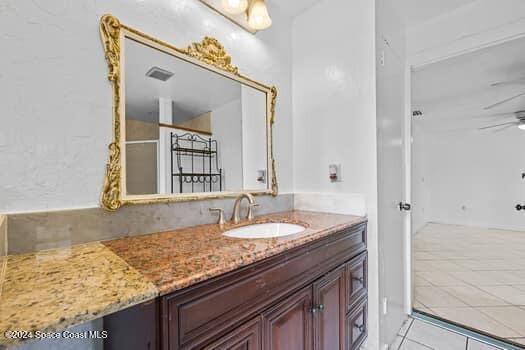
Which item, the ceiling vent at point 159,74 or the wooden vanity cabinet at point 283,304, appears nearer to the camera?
the wooden vanity cabinet at point 283,304

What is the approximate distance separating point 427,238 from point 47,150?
220 inches

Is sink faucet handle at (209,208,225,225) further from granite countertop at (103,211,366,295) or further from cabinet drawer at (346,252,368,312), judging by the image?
cabinet drawer at (346,252,368,312)

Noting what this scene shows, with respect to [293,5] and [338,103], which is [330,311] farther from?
[293,5]

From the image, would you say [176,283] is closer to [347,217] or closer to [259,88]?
[347,217]

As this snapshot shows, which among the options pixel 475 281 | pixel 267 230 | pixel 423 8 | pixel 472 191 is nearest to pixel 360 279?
pixel 267 230

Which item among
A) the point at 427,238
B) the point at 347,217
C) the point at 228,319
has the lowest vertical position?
the point at 427,238

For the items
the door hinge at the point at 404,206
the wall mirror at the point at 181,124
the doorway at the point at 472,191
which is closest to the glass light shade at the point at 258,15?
the wall mirror at the point at 181,124

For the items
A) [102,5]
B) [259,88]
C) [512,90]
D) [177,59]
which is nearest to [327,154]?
[259,88]

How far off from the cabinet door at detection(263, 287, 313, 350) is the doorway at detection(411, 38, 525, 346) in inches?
64.4

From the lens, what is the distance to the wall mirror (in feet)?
3.30

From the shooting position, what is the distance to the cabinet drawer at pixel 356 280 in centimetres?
134

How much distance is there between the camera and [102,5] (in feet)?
3.18

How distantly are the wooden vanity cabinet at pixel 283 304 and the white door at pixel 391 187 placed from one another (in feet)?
0.74

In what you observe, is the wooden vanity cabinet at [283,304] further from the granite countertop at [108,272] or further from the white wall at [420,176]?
the white wall at [420,176]
